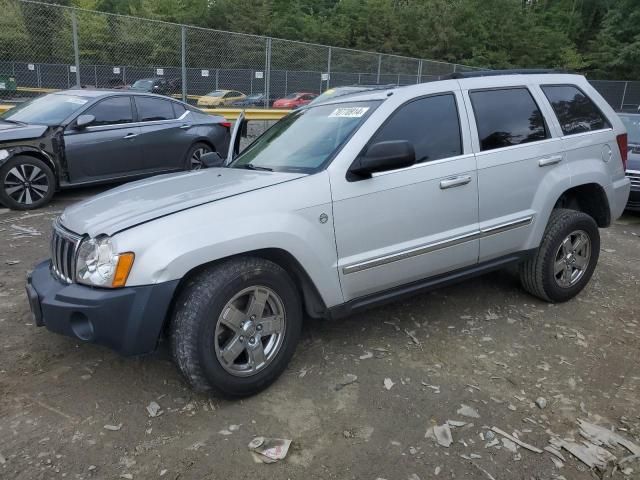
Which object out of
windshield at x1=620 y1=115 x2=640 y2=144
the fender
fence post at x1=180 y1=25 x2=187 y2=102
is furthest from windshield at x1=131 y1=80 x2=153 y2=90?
the fender

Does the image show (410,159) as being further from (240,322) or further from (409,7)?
(409,7)

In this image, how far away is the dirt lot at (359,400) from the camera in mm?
2516

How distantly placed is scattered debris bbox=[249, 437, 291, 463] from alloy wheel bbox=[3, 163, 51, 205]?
572 cm

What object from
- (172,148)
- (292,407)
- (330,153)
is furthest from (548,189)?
(172,148)

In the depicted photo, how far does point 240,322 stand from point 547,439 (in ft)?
5.59

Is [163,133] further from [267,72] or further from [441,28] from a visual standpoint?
[441,28]

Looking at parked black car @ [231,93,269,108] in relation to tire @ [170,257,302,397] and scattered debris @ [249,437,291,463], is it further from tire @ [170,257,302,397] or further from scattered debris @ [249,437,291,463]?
scattered debris @ [249,437,291,463]

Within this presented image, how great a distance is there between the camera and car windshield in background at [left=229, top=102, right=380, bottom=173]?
11.1 feet

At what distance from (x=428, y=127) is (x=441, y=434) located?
1965 mm

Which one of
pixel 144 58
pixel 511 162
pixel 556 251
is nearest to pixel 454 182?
pixel 511 162

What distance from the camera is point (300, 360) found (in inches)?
135

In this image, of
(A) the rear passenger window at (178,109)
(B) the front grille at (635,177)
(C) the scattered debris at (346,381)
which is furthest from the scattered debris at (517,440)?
(A) the rear passenger window at (178,109)

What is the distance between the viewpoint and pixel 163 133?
26.8ft

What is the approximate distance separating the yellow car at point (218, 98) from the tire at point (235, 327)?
441 inches
